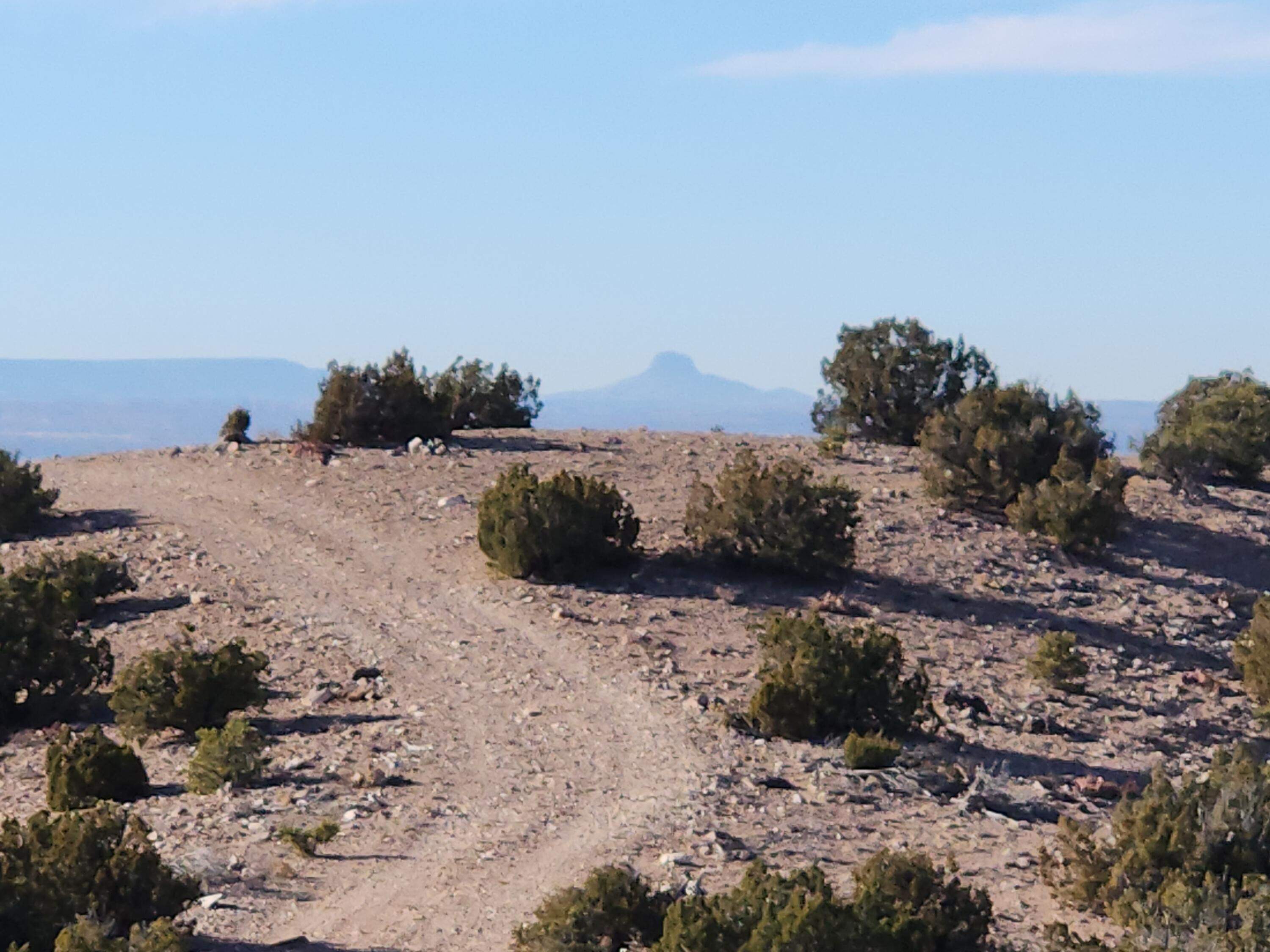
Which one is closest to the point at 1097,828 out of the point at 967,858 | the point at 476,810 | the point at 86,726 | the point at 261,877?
the point at 967,858

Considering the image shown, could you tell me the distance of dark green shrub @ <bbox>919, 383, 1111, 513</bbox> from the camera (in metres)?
22.0

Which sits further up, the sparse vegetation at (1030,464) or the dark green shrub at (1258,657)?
the sparse vegetation at (1030,464)

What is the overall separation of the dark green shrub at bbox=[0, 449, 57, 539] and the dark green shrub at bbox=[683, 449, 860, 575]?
952cm

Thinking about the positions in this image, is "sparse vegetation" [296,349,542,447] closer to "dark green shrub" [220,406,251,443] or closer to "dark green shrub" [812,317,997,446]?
"dark green shrub" [220,406,251,443]

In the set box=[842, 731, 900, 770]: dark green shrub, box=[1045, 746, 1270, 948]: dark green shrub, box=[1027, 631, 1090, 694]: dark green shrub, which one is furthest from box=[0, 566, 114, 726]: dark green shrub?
box=[1027, 631, 1090, 694]: dark green shrub

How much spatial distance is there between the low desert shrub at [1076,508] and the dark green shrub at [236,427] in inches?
529

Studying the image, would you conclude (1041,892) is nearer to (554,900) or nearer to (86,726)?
(554,900)

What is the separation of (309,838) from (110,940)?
2574 millimetres

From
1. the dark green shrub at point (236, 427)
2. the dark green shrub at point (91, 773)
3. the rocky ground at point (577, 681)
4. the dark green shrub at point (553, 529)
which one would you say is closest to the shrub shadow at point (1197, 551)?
the rocky ground at point (577, 681)

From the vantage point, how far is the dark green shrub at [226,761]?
36.9 ft

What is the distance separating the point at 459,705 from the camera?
45.0 feet

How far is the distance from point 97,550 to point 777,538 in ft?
29.6

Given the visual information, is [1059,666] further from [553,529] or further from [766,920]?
[766,920]

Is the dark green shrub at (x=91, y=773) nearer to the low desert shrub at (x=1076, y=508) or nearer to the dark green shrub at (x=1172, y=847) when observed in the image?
the dark green shrub at (x=1172, y=847)
